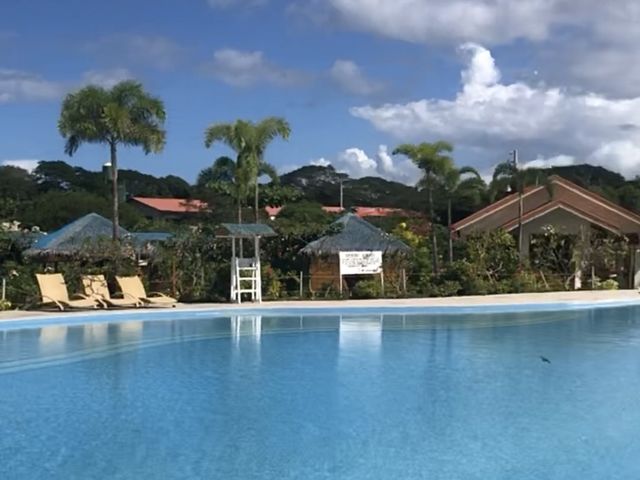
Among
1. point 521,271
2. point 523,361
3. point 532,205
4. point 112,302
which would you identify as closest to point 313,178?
point 532,205

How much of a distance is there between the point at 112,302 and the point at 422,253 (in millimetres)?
11678

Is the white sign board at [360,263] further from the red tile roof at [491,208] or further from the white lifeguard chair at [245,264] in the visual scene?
the red tile roof at [491,208]

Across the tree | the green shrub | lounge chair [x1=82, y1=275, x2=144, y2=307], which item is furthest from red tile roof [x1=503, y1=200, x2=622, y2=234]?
the tree

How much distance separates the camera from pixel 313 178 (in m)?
85.5

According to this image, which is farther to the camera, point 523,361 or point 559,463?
point 523,361

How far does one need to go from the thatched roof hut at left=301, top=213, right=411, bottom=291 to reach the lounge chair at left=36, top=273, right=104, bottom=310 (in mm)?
6983

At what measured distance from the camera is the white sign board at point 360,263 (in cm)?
2423

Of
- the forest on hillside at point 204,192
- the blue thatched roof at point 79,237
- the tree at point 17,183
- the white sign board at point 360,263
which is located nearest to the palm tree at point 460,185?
the forest on hillside at point 204,192

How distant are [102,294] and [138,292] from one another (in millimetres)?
886

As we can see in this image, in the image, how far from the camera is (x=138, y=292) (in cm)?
2030

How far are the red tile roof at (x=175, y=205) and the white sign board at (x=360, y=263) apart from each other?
25447 millimetres

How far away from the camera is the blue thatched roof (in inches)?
912

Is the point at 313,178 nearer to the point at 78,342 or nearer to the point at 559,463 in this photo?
the point at 78,342

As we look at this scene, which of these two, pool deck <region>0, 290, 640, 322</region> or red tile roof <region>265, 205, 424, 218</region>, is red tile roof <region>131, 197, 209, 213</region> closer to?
red tile roof <region>265, 205, 424, 218</region>
